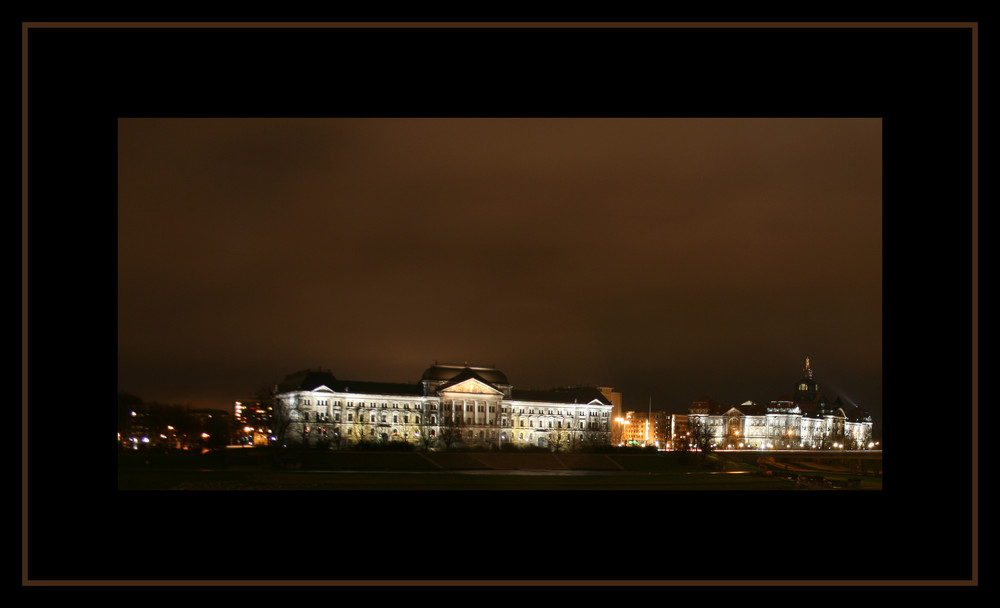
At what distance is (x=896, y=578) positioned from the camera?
37.7 feet

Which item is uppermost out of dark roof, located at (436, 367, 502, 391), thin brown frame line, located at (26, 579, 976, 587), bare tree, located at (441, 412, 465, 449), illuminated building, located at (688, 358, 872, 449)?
thin brown frame line, located at (26, 579, 976, 587)

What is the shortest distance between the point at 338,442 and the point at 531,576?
3148 cm

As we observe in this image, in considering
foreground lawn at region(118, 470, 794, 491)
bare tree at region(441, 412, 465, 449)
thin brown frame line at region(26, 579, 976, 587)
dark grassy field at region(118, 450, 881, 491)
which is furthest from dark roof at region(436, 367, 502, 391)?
thin brown frame line at region(26, 579, 976, 587)

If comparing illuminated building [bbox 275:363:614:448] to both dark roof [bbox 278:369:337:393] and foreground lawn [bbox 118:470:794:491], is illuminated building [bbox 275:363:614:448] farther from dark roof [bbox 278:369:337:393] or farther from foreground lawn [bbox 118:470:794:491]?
foreground lawn [bbox 118:470:794:491]

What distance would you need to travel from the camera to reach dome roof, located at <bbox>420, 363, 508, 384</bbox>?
6166 cm

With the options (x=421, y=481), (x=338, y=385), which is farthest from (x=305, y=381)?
(x=421, y=481)

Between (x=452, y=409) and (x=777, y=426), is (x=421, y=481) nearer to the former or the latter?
(x=452, y=409)

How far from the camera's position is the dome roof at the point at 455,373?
61656 mm

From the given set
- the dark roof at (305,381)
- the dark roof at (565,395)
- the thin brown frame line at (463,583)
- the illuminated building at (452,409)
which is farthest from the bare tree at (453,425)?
the thin brown frame line at (463,583)

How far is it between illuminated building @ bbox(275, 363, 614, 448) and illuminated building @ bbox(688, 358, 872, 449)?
19.8m

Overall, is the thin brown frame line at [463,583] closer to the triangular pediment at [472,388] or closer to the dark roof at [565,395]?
the triangular pediment at [472,388]

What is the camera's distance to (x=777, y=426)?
8712 cm

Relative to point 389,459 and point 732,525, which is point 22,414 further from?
point 389,459

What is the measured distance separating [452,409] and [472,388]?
6.60 feet
